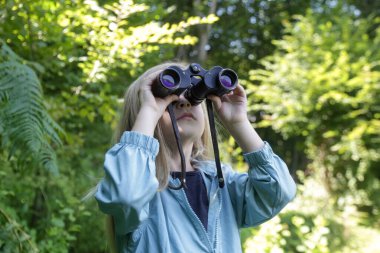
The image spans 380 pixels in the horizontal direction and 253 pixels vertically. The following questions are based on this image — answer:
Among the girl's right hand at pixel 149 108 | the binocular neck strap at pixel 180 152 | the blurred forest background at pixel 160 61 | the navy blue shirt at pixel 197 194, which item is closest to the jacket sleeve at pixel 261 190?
the navy blue shirt at pixel 197 194

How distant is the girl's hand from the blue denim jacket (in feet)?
0.36

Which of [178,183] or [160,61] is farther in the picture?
[160,61]

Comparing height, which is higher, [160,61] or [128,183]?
[128,183]

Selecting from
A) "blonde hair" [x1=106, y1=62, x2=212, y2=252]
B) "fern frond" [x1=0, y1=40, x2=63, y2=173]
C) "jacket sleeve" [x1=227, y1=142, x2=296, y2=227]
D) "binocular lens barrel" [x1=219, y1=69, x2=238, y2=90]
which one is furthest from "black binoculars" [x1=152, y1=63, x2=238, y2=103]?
"fern frond" [x1=0, y1=40, x2=63, y2=173]

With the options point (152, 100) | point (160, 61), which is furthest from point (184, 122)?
point (160, 61)

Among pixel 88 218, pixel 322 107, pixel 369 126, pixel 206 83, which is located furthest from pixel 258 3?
pixel 206 83

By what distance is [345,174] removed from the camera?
8.92m

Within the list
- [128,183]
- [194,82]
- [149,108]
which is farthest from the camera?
[194,82]

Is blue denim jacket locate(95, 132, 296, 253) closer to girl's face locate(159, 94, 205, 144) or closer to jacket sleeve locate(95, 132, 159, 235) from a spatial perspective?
jacket sleeve locate(95, 132, 159, 235)

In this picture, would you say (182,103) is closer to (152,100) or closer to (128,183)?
(152,100)

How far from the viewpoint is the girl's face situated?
4.95 feet

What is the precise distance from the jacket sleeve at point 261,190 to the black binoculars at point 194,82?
9.2 inches

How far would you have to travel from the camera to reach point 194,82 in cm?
147

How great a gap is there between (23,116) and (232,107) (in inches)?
32.7
